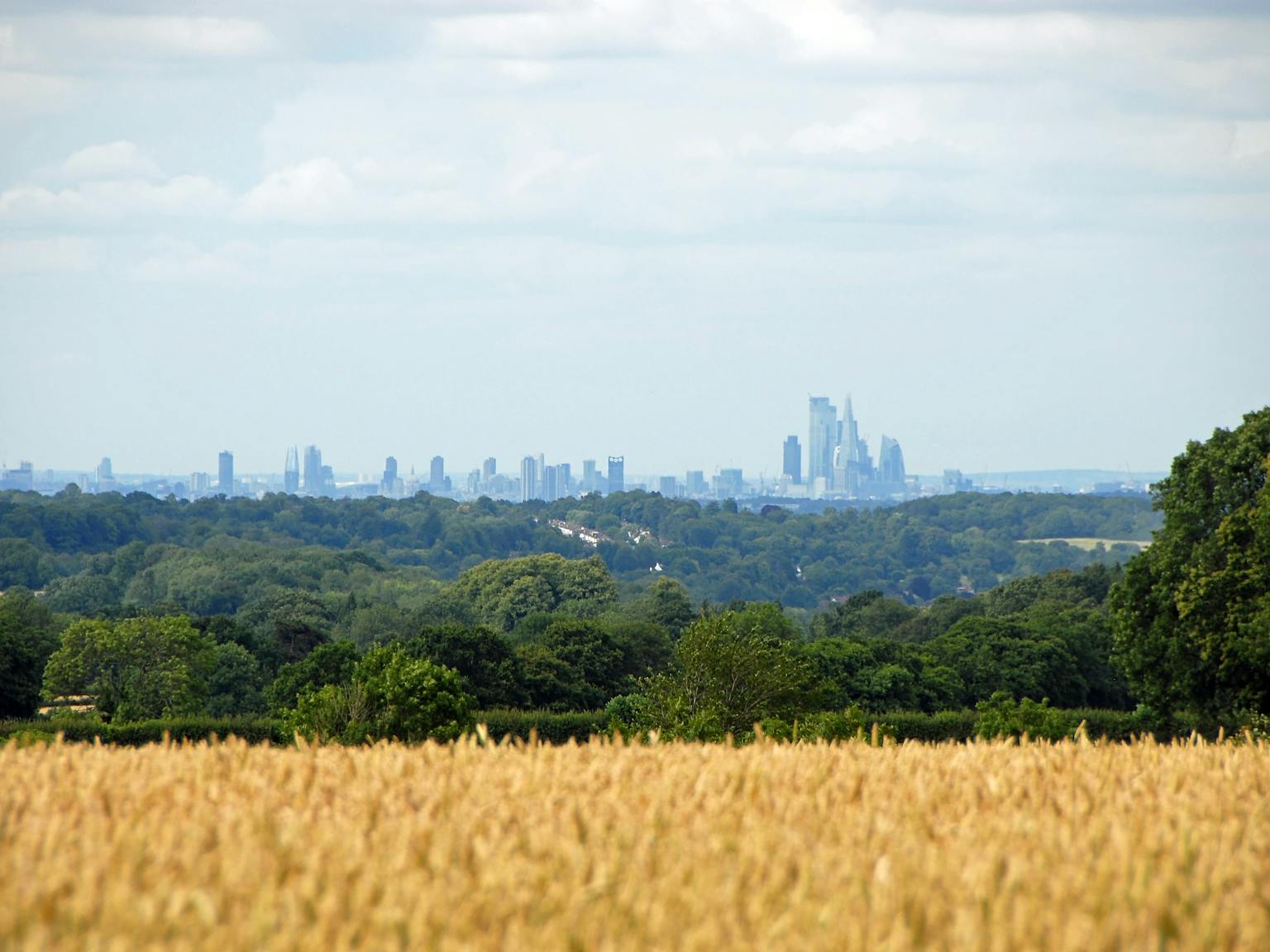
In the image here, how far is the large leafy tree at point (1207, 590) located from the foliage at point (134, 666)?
4428cm

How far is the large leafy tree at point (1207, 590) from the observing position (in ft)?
148

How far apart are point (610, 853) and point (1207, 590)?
41716 millimetres

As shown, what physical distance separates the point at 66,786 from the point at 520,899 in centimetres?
420

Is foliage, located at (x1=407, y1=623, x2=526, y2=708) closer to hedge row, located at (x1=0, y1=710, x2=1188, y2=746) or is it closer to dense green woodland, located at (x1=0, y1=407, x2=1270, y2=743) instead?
dense green woodland, located at (x1=0, y1=407, x2=1270, y2=743)

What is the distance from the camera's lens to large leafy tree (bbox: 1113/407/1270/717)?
45250mm

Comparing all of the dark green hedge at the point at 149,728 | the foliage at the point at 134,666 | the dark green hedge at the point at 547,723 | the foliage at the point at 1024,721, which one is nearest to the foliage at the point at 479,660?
the foliage at the point at 134,666

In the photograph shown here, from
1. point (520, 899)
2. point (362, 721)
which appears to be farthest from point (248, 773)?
Result: point (362, 721)

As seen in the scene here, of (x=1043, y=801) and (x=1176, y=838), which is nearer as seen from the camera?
(x=1176, y=838)

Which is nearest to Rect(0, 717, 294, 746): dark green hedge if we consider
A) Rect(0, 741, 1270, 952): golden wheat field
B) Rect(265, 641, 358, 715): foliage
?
Rect(265, 641, 358, 715): foliage

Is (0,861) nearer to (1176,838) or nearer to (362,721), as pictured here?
(1176,838)

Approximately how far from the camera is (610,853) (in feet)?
28.0

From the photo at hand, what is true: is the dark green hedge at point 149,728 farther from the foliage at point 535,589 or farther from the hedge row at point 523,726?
the foliage at point 535,589

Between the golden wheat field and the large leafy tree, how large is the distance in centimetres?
3556

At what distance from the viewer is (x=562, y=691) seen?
271 feet
